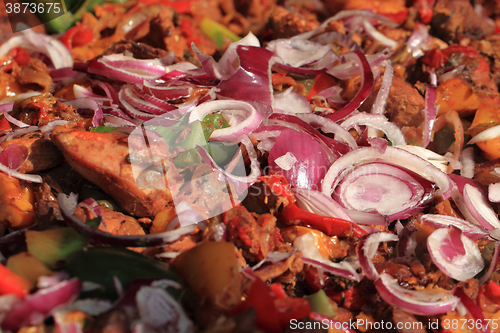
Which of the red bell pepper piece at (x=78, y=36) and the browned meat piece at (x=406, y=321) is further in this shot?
the red bell pepper piece at (x=78, y=36)

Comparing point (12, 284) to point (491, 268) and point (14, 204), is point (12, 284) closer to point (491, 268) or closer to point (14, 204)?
point (14, 204)

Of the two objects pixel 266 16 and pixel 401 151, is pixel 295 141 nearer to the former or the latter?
pixel 401 151

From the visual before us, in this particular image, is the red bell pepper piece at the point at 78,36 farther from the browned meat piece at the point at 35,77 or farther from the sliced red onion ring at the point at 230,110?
the sliced red onion ring at the point at 230,110

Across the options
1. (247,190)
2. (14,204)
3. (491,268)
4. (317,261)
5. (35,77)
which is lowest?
(491,268)

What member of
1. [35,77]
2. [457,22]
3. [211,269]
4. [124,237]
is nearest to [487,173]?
[211,269]

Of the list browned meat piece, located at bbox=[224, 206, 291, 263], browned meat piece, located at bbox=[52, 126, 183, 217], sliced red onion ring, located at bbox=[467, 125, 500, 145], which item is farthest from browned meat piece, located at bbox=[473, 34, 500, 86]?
browned meat piece, located at bbox=[52, 126, 183, 217]

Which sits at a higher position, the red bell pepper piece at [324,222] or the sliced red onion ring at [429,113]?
the sliced red onion ring at [429,113]

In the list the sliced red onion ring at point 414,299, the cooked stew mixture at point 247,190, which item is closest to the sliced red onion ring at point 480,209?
the cooked stew mixture at point 247,190
